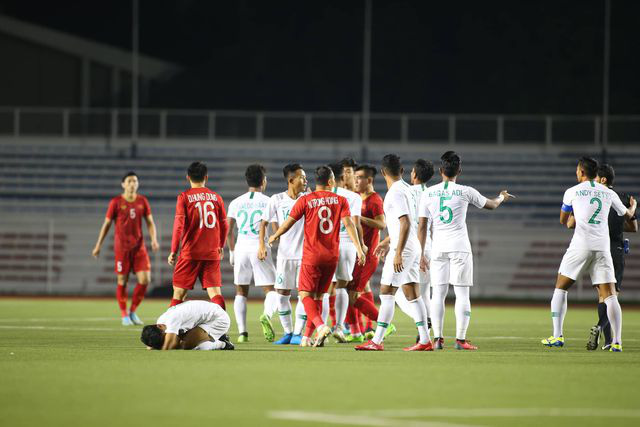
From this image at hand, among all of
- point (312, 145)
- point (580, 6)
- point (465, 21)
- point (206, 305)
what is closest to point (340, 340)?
point (206, 305)

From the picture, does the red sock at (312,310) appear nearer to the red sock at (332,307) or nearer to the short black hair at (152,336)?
the short black hair at (152,336)

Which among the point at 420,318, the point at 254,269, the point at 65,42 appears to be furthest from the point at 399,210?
the point at 65,42

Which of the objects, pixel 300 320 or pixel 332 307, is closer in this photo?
pixel 300 320

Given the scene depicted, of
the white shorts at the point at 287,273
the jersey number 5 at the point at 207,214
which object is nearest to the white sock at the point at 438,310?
the white shorts at the point at 287,273

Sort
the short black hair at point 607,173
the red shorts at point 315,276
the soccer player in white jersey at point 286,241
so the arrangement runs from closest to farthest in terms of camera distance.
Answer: the red shorts at point 315,276 < the short black hair at point 607,173 < the soccer player in white jersey at point 286,241

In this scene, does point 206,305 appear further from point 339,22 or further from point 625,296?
point 339,22

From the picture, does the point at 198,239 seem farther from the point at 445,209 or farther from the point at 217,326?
the point at 445,209

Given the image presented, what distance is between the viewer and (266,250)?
47.7 feet

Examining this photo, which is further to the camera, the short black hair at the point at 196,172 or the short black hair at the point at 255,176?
the short black hair at the point at 255,176

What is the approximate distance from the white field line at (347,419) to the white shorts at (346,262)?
21.6 ft

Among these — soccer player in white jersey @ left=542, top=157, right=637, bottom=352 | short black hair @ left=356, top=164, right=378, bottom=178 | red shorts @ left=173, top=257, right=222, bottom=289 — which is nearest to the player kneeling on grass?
red shorts @ left=173, top=257, right=222, bottom=289

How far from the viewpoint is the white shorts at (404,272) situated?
42.1 ft

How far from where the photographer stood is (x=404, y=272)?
507 inches

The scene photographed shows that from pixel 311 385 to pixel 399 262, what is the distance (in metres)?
3.83
